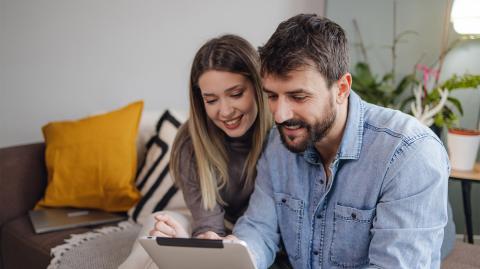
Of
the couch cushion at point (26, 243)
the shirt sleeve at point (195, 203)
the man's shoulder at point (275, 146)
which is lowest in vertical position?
the couch cushion at point (26, 243)

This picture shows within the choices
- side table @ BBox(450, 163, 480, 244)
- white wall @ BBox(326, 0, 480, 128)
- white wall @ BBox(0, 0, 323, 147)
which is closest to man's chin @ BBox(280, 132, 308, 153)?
side table @ BBox(450, 163, 480, 244)

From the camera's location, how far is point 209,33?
243 cm

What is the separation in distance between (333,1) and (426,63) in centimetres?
49

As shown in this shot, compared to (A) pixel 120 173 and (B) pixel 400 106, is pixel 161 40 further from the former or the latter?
(B) pixel 400 106

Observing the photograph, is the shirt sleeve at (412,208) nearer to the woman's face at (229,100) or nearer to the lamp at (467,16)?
the woman's face at (229,100)

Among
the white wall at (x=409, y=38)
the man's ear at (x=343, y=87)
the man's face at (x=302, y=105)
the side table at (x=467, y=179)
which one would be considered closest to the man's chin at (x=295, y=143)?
the man's face at (x=302, y=105)

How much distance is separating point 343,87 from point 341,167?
7.1 inches

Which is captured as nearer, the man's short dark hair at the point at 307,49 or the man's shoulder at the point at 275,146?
the man's short dark hair at the point at 307,49

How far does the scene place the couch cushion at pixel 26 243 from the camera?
1670 mm

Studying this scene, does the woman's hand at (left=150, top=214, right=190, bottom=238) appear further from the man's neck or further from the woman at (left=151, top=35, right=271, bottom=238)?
the man's neck

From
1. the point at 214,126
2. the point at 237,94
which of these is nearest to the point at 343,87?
the point at 237,94

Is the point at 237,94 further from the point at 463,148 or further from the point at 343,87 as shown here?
the point at 463,148

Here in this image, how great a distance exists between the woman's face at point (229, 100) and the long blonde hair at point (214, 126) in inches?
0.7

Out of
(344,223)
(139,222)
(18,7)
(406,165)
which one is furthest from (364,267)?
(18,7)
